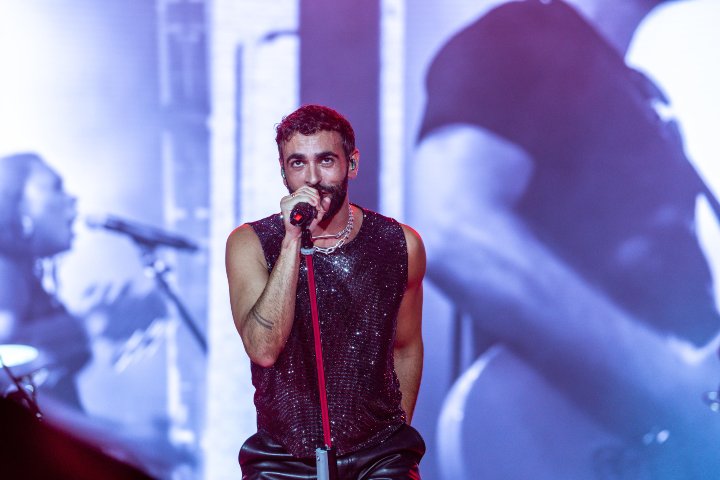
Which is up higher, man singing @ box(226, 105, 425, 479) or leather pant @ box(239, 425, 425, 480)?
man singing @ box(226, 105, 425, 479)

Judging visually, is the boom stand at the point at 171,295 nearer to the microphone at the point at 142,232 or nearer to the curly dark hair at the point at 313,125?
the microphone at the point at 142,232

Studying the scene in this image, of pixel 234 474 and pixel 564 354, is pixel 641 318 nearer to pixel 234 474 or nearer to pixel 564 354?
pixel 564 354

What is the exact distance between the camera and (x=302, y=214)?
239 cm

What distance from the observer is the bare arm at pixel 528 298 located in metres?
5.00

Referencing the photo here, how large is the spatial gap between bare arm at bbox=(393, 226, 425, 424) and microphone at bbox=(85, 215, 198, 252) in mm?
1944

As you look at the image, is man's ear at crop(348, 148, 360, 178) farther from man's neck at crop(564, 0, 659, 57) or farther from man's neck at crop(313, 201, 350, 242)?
man's neck at crop(564, 0, 659, 57)

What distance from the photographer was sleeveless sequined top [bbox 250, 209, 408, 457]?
284cm

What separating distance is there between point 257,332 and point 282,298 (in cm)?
14

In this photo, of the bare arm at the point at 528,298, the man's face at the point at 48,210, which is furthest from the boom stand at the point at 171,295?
the bare arm at the point at 528,298

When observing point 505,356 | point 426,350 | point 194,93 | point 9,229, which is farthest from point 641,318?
point 9,229

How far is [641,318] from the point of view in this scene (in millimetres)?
5062

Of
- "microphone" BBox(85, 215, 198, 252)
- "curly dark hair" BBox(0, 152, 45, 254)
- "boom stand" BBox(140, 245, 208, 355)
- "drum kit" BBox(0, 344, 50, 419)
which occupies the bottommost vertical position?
"drum kit" BBox(0, 344, 50, 419)

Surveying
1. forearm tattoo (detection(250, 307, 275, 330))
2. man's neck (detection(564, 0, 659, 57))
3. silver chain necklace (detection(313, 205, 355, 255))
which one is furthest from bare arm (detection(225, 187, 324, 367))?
man's neck (detection(564, 0, 659, 57))

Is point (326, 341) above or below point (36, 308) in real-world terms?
above
